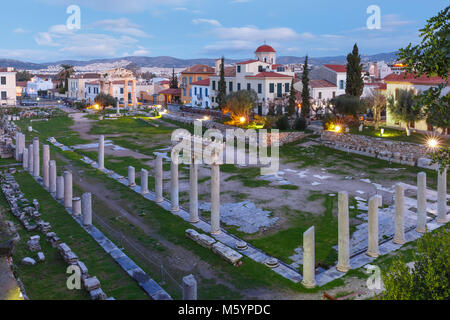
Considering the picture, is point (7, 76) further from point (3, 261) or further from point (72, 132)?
point (3, 261)

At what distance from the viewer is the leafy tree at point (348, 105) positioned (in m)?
43.0

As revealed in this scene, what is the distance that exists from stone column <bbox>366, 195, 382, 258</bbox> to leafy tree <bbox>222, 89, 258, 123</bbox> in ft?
107

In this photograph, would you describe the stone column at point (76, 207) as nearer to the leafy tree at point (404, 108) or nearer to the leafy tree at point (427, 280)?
the leafy tree at point (427, 280)

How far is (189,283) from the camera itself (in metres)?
11.7

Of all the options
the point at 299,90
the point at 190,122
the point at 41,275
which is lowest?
the point at 41,275

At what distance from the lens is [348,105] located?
1698 inches

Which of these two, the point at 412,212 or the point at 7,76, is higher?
the point at 7,76

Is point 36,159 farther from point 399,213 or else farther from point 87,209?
point 399,213

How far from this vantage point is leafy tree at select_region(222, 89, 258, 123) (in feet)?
156

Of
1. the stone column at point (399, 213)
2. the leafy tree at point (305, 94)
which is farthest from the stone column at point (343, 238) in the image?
the leafy tree at point (305, 94)

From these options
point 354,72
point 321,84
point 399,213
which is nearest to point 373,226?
point 399,213

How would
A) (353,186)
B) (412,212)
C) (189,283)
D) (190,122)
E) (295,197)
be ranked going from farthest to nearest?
(190,122)
(353,186)
(295,197)
(412,212)
(189,283)

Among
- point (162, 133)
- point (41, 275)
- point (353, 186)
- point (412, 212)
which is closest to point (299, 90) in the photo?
point (162, 133)

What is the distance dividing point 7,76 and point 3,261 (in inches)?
3013
